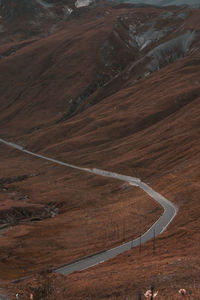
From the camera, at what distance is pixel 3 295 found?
179 ft

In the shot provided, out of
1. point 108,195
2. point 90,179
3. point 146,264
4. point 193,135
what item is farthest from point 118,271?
point 193,135

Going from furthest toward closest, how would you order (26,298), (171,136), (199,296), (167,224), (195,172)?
1. (171,136)
2. (195,172)
3. (167,224)
4. (26,298)
5. (199,296)

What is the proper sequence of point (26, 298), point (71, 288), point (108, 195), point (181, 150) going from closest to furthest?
point (26, 298), point (71, 288), point (108, 195), point (181, 150)

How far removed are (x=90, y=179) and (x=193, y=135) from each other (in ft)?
165

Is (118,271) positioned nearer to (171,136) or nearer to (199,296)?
(199,296)

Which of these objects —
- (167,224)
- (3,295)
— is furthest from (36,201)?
(3,295)

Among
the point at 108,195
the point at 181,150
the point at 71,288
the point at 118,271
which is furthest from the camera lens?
the point at 181,150

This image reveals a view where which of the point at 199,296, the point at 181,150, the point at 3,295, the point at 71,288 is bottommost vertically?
the point at 181,150

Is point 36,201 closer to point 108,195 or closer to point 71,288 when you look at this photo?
point 108,195

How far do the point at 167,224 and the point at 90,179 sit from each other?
80.8 meters

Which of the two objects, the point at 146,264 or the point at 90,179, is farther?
the point at 90,179

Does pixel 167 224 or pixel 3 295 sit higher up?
pixel 3 295

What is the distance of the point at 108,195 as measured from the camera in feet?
470

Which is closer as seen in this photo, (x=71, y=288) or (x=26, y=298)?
(x=26, y=298)
